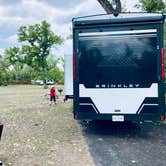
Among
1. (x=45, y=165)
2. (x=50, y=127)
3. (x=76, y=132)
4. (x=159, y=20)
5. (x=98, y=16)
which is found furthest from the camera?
(x=50, y=127)

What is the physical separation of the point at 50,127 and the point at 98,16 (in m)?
4.91

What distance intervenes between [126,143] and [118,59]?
98.1 inches

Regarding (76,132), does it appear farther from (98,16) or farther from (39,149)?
(98,16)

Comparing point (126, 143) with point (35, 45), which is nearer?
point (126, 143)

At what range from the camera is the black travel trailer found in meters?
8.53

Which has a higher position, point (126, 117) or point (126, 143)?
point (126, 117)

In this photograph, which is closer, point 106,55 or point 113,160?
point 113,160

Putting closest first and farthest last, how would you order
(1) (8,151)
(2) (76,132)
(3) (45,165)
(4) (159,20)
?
1. (3) (45,165)
2. (1) (8,151)
3. (4) (159,20)
4. (2) (76,132)

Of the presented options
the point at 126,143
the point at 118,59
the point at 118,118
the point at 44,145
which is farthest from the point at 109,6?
the point at 44,145

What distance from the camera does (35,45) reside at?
63.6 meters

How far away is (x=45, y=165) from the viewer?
21.4ft

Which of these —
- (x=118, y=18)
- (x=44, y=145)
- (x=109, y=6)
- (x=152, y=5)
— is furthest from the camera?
(x=152, y=5)

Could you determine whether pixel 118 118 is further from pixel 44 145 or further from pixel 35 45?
pixel 35 45

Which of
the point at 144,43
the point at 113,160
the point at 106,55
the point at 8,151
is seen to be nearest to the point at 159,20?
the point at 144,43
